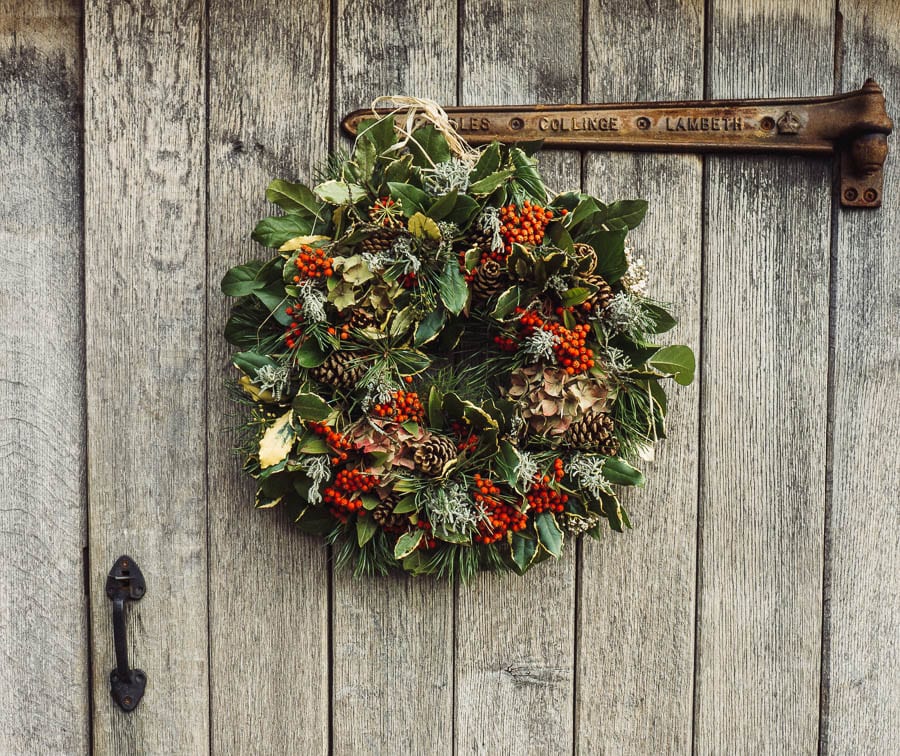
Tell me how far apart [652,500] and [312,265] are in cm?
50

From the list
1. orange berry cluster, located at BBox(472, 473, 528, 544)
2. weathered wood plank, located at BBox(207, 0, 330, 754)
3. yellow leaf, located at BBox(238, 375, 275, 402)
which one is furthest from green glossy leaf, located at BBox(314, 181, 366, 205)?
orange berry cluster, located at BBox(472, 473, 528, 544)

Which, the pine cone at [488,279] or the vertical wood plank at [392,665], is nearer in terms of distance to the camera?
the pine cone at [488,279]

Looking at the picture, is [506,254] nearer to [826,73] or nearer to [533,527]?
[533,527]

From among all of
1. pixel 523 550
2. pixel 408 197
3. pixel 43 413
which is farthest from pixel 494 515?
pixel 43 413

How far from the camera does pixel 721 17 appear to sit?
0.88 metres

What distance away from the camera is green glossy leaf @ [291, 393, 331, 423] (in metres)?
0.76

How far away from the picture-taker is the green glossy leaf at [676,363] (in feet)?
2.63

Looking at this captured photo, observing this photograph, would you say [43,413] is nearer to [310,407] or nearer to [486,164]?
[310,407]

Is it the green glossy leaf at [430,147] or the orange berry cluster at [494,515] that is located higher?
the green glossy leaf at [430,147]

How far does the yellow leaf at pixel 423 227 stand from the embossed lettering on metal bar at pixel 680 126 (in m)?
0.17

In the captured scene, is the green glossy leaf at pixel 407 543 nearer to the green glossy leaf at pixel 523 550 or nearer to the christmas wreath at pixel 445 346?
the christmas wreath at pixel 445 346

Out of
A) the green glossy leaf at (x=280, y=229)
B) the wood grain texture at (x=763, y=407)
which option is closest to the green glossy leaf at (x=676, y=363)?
the wood grain texture at (x=763, y=407)

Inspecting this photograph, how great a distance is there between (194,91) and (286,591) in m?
0.63

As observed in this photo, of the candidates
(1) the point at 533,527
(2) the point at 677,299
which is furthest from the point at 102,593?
(2) the point at 677,299
